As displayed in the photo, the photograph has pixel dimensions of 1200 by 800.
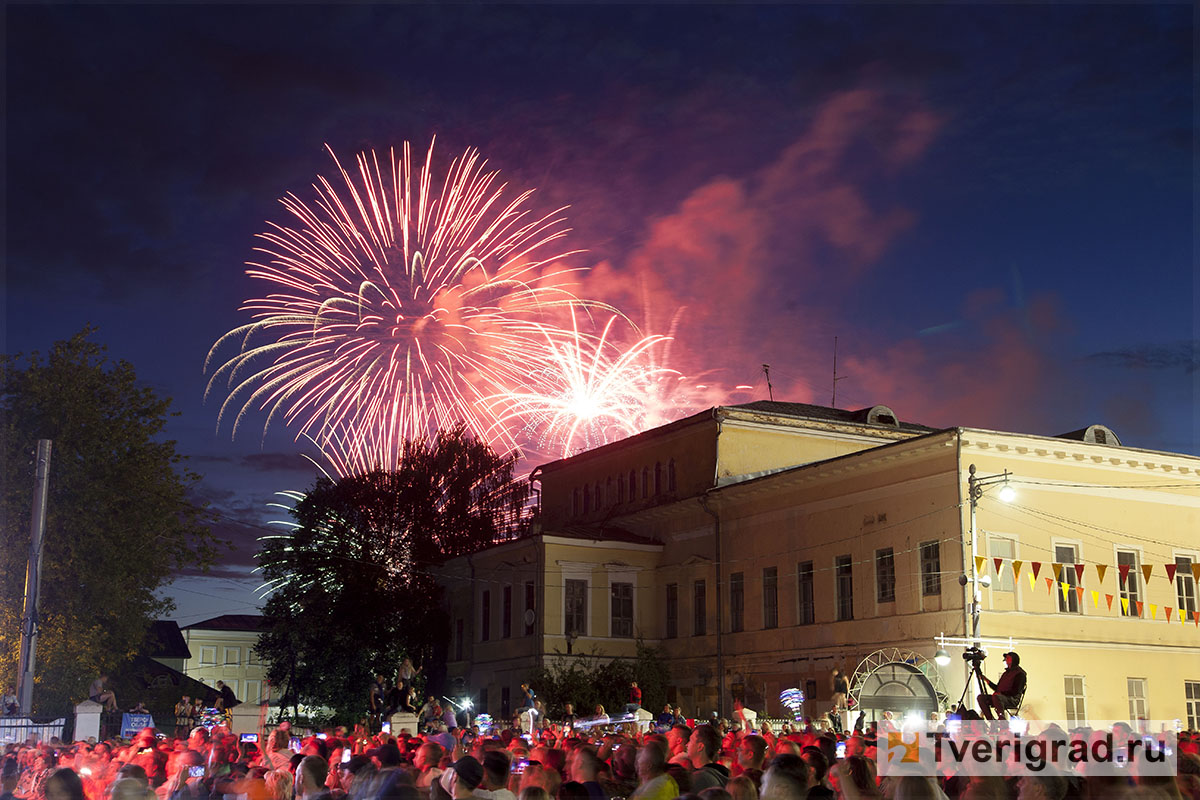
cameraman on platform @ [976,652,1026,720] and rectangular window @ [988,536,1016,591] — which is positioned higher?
rectangular window @ [988,536,1016,591]

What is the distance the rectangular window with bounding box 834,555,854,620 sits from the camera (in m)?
38.9

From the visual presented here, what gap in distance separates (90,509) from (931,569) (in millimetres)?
24707

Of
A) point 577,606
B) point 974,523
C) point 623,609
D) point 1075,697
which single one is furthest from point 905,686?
point 577,606

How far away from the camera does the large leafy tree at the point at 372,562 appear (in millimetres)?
54938

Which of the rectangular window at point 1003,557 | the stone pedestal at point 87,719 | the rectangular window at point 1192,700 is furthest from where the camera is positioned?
the rectangular window at point 1192,700

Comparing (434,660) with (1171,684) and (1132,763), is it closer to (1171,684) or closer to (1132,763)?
(1171,684)

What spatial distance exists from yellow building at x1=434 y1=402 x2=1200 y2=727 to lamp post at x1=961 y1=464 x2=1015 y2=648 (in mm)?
148

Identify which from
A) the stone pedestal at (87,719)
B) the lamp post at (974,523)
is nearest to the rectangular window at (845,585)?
the lamp post at (974,523)

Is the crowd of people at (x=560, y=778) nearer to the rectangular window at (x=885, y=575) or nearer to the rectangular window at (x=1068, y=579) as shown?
the rectangular window at (x=1068, y=579)

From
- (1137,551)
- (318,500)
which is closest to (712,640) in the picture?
(1137,551)

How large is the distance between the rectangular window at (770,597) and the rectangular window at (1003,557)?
8320 millimetres

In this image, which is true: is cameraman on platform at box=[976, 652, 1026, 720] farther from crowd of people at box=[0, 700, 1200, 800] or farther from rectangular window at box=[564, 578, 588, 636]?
rectangular window at box=[564, 578, 588, 636]

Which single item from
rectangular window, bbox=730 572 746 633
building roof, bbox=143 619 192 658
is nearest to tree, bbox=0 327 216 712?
rectangular window, bbox=730 572 746 633

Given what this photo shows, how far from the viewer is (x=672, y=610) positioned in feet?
154
